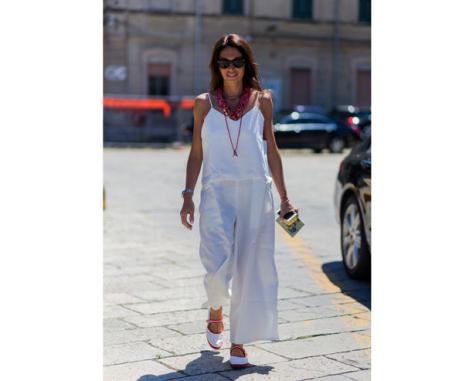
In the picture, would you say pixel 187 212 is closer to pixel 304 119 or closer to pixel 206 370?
pixel 206 370

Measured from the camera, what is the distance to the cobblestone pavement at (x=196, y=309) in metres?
5.43

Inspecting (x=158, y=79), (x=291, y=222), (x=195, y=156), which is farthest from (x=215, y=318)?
(x=158, y=79)

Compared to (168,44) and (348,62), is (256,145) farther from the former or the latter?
(348,62)

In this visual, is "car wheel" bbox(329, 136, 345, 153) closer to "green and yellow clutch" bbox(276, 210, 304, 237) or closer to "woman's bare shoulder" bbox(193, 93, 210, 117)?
"green and yellow clutch" bbox(276, 210, 304, 237)

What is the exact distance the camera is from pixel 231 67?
5.39 metres

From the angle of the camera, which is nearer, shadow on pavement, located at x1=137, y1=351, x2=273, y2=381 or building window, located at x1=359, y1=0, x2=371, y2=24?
shadow on pavement, located at x1=137, y1=351, x2=273, y2=381

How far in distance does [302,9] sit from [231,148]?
36.6 metres

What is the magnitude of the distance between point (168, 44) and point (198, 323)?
108 feet

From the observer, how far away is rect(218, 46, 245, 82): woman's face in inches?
212

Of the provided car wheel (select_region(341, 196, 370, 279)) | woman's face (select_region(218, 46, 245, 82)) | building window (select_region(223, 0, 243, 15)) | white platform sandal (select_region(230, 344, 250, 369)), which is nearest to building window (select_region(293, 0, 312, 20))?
building window (select_region(223, 0, 243, 15))

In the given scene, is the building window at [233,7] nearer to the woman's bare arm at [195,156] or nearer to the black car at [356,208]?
the black car at [356,208]

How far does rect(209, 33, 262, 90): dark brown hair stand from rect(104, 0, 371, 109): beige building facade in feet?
106

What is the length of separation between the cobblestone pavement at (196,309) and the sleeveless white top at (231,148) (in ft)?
3.26
